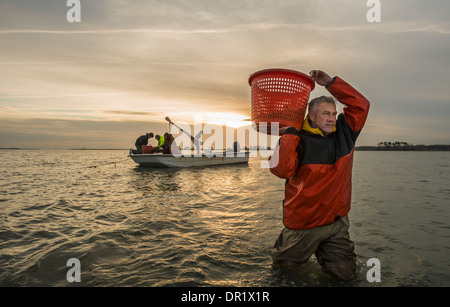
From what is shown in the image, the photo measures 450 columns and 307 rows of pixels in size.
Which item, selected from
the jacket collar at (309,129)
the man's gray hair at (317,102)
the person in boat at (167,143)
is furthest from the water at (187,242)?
the person in boat at (167,143)

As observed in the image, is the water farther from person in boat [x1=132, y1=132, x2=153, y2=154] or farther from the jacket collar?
person in boat [x1=132, y1=132, x2=153, y2=154]

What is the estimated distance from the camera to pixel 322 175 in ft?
8.49

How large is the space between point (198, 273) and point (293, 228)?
149cm

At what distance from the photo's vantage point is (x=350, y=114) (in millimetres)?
2693

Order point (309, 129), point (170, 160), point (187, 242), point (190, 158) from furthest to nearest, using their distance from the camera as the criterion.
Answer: point (190, 158) < point (170, 160) < point (187, 242) < point (309, 129)

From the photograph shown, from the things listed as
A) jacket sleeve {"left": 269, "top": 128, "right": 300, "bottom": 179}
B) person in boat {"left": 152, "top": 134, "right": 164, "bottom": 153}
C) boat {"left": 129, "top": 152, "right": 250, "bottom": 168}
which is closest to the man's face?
jacket sleeve {"left": 269, "top": 128, "right": 300, "bottom": 179}

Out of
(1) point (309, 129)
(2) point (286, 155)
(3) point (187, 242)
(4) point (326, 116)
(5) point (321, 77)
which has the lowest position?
(3) point (187, 242)

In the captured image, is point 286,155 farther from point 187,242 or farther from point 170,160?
point 170,160

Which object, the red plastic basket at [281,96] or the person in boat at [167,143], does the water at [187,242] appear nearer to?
the red plastic basket at [281,96]

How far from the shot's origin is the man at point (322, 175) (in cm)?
253

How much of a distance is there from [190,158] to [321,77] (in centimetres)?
1838

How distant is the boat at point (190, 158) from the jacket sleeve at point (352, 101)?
1697 centimetres

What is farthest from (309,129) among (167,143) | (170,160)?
(167,143)
